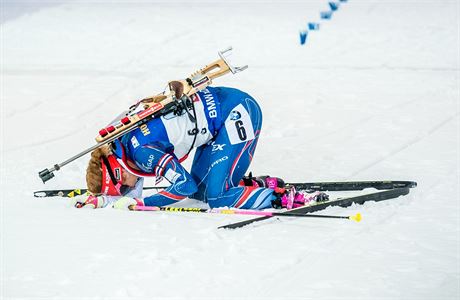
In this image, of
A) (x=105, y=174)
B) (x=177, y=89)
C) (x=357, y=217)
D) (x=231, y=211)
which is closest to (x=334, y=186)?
(x=231, y=211)

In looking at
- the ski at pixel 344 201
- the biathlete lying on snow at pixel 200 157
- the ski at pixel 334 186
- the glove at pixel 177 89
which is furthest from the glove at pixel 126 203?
the ski at pixel 344 201

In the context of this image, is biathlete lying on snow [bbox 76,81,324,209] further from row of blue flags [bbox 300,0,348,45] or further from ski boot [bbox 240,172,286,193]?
row of blue flags [bbox 300,0,348,45]

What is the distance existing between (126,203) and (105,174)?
0.27m

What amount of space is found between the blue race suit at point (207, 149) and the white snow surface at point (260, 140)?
0.88 feet

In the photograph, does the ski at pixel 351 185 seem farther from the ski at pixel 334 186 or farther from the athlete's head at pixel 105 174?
the athlete's head at pixel 105 174

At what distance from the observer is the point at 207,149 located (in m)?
7.98

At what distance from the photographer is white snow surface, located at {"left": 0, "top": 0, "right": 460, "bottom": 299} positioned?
615 cm

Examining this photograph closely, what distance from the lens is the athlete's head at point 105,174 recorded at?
25.4 feet

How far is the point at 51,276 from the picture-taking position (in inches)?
243

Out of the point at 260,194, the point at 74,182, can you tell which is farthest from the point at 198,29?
the point at 260,194

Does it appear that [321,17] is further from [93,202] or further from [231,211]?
[231,211]

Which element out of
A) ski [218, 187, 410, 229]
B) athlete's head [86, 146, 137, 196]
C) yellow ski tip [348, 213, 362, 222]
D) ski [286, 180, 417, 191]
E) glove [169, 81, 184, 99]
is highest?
glove [169, 81, 184, 99]

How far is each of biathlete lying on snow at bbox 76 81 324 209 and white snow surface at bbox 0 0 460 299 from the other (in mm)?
268

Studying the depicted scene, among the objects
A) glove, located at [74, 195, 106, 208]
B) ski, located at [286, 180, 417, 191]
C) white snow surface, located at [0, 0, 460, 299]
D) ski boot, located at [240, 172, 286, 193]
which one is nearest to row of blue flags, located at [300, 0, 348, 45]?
white snow surface, located at [0, 0, 460, 299]
